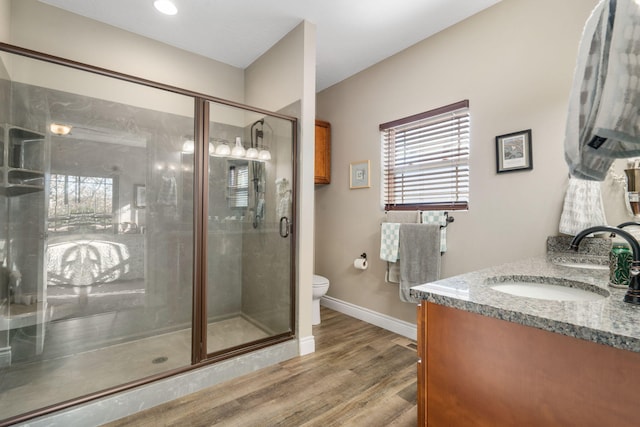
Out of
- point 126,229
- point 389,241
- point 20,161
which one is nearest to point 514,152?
point 389,241

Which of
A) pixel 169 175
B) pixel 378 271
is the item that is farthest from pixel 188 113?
pixel 378 271

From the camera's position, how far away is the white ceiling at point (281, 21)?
2139 millimetres

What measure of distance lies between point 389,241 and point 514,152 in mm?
1146

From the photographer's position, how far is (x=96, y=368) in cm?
184

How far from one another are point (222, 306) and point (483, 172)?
2.28m

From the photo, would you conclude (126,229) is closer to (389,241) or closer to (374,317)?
(389,241)

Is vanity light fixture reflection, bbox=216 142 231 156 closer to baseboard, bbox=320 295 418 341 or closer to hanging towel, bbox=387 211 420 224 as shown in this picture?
hanging towel, bbox=387 211 420 224

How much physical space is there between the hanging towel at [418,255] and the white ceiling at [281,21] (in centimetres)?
161

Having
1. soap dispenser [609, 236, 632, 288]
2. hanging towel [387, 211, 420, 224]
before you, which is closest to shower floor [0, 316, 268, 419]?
hanging towel [387, 211, 420, 224]

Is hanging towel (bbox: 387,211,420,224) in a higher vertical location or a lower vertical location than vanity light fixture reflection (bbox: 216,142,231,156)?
lower

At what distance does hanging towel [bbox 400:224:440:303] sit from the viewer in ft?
7.54

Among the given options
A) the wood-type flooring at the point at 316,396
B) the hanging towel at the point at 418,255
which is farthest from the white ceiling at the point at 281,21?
the wood-type flooring at the point at 316,396

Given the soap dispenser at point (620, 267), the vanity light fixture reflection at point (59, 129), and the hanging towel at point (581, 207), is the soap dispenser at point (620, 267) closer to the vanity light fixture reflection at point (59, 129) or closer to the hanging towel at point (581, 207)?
the hanging towel at point (581, 207)

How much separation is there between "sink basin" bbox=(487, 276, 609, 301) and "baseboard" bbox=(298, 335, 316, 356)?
1563 mm
